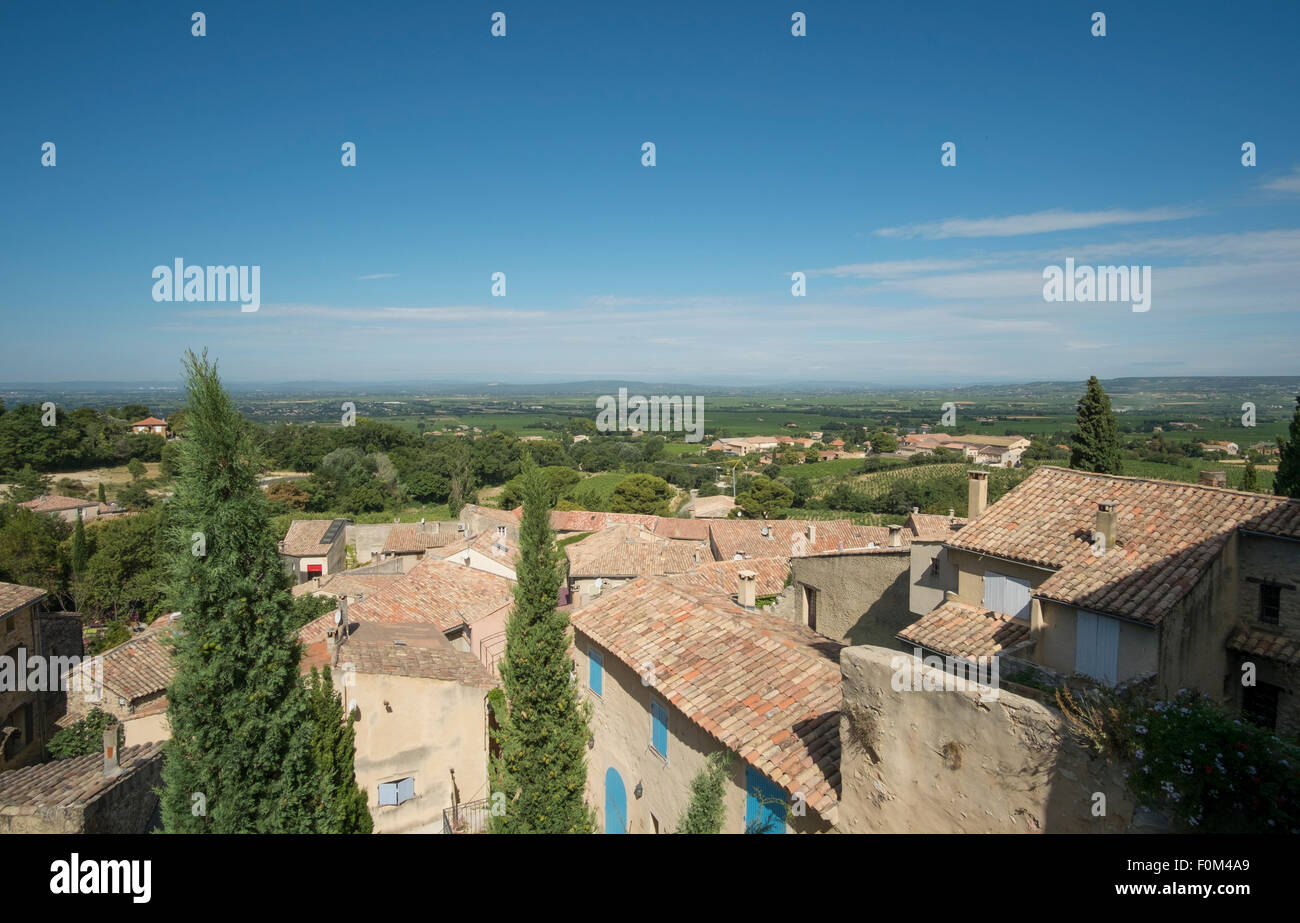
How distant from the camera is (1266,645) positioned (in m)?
10.6

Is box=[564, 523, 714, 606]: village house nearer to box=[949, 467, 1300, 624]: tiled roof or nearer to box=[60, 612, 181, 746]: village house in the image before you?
box=[60, 612, 181, 746]: village house

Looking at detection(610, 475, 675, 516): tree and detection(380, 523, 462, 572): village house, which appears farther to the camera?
detection(610, 475, 675, 516): tree

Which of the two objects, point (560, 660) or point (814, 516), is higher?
point (560, 660)

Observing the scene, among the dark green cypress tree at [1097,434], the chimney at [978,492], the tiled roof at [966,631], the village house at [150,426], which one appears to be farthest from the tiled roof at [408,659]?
the village house at [150,426]

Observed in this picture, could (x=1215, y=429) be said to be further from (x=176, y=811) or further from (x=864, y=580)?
(x=176, y=811)

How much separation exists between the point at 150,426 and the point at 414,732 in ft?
300

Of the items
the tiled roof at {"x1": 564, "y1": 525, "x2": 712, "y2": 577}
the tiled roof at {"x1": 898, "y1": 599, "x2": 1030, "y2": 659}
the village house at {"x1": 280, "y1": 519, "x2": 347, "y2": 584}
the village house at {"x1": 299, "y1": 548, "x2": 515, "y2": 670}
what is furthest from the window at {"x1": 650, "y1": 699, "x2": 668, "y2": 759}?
the village house at {"x1": 280, "y1": 519, "x2": 347, "y2": 584}

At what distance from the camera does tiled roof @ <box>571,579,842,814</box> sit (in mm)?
8344

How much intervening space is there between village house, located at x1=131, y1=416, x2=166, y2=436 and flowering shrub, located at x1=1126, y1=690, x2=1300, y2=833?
310 ft

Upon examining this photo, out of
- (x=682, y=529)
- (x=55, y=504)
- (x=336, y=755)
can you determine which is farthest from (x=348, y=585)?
(x=55, y=504)

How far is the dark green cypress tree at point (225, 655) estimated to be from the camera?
824 centimetres
